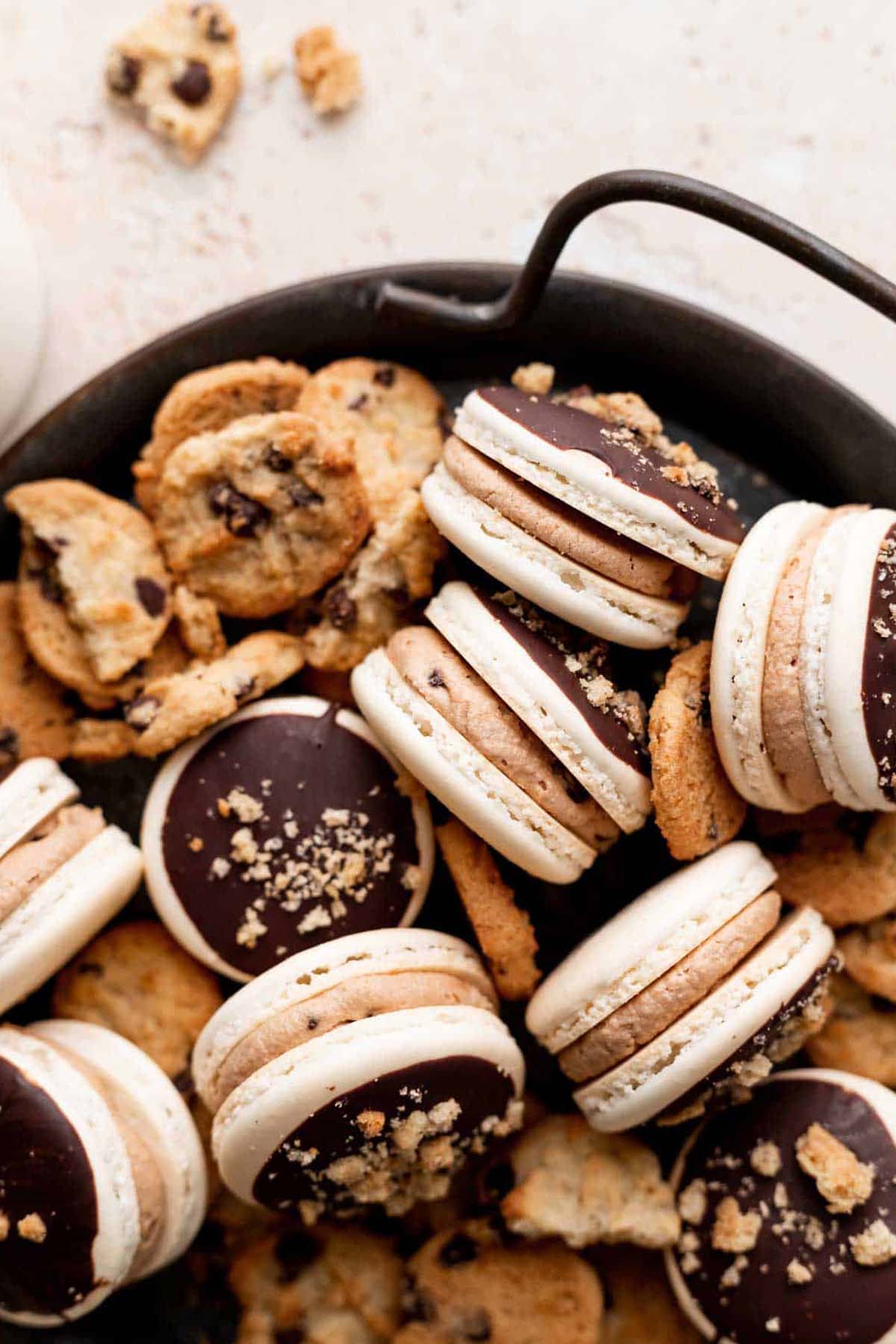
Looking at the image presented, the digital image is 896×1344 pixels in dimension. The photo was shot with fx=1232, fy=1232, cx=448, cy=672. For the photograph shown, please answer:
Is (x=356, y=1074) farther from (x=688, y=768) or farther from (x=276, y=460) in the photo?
(x=276, y=460)

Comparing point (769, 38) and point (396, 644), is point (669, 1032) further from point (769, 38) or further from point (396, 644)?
point (769, 38)

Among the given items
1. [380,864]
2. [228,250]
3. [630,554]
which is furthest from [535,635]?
[228,250]

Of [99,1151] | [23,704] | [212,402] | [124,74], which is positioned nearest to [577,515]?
[212,402]

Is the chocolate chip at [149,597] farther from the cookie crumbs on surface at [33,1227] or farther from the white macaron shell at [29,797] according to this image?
the cookie crumbs on surface at [33,1227]

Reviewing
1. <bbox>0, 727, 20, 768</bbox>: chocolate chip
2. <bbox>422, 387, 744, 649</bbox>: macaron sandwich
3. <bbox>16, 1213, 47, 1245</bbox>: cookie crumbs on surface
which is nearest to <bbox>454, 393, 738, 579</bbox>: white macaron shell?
<bbox>422, 387, 744, 649</bbox>: macaron sandwich

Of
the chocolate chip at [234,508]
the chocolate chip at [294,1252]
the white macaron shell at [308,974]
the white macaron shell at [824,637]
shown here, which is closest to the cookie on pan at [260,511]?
the chocolate chip at [234,508]

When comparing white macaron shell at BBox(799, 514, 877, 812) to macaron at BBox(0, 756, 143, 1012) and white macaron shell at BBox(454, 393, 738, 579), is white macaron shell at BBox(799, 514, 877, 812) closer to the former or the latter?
white macaron shell at BBox(454, 393, 738, 579)
